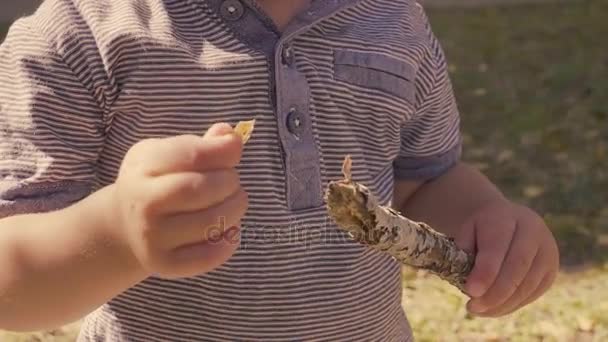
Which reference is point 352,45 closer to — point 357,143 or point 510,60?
point 357,143

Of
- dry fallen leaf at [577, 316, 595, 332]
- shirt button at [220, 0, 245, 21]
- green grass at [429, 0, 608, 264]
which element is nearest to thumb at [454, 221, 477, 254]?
shirt button at [220, 0, 245, 21]

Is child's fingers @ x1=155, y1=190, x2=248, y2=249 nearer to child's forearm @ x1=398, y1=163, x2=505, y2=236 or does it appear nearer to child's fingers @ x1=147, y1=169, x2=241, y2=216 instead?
child's fingers @ x1=147, y1=169, x2=241, y2=216

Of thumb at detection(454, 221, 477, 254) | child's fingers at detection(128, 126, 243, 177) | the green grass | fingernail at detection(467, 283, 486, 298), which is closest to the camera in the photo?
child's fingers at detection(128, 126, 243, 177)

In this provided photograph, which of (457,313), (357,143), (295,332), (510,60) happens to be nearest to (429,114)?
(357,143)

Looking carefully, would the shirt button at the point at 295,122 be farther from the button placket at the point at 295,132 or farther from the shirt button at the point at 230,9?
the shirt button at the point at 230,9

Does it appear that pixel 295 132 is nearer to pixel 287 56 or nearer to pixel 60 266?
pixel 287 56

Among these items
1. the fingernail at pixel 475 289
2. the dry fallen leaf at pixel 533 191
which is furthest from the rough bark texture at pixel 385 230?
the dry fallen leaf at pixel 533 191

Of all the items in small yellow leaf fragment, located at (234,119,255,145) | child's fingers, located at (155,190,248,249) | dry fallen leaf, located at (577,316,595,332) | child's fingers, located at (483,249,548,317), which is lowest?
dry fallen leaf, located at (577,316,595,332)
